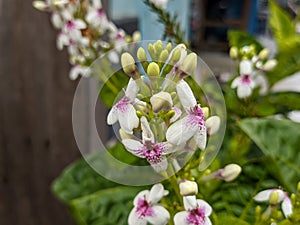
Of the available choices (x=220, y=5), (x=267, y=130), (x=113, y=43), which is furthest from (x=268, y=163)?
(x=220, y=5)

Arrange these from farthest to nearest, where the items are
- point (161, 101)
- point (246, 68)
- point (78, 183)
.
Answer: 1. point (78, 183)
2. point (246, 68)
3. point (161, 101)

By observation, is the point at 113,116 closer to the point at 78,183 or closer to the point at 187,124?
the point at 187,124

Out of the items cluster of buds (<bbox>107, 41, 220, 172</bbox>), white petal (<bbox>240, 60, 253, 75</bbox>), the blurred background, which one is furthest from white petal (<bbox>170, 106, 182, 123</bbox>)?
the blurred background

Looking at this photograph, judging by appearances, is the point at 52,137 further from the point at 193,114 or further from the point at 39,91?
the point at 193,114

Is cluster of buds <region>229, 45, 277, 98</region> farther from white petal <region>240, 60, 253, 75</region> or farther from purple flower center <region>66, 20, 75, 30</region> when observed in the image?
purple flower center <region>66, 20, 75, 30</region>

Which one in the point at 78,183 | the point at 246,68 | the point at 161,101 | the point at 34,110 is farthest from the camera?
the point at 34,110

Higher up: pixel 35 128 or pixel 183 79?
pixel 183 79

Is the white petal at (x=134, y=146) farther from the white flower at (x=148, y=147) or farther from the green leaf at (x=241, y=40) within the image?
the green leaf at (x=241, y=40)

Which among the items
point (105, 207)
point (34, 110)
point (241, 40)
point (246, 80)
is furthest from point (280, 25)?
point (34, 110)
